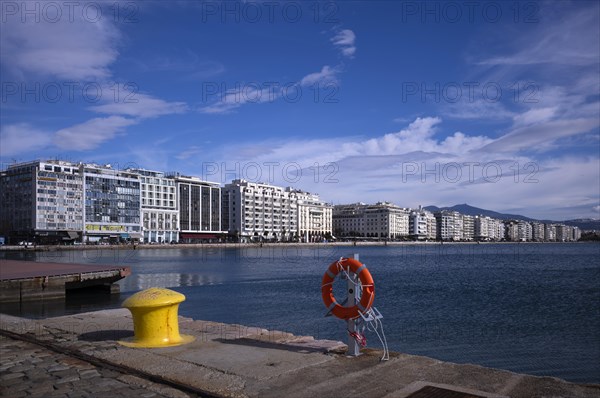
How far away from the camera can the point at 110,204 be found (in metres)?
128

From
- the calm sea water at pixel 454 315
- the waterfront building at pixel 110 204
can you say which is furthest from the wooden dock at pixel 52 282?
the waterfront building at pixel 110 204

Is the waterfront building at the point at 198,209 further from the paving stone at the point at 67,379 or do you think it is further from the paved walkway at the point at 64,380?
the paving stone at the point at 67,379

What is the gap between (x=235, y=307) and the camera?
82.7ft

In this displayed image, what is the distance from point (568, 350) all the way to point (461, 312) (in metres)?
7.94

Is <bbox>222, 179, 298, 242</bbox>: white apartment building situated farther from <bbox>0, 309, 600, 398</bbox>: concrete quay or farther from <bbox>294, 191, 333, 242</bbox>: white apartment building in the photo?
<bbox>0, 309, 600, 398</bbox>: concrete quay

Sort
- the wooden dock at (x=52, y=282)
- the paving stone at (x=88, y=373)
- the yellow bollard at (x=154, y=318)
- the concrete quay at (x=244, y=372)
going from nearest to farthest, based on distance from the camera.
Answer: the concrete quay at (x=244, y=372) → the paving stone at (x=88, y=373) → the yellow bollard at (x=154, y=318) → the wooden dock at (x=52, y=282)

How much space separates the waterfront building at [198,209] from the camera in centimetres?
15512

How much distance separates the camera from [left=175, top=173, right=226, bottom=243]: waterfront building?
15512 cm

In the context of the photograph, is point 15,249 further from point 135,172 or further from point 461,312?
point 461,312

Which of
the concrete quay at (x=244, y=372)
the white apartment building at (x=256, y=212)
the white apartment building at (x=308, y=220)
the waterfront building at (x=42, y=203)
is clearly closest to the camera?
the concrete quay at (x=244, y=372)

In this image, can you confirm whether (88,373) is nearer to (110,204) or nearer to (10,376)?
(10,376)

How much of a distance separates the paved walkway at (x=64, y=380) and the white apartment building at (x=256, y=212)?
513ft

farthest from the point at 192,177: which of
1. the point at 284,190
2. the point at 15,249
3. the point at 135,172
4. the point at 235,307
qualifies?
the point at 235,307

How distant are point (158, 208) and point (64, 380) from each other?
467ft
